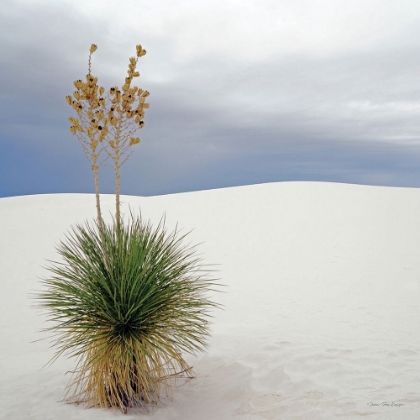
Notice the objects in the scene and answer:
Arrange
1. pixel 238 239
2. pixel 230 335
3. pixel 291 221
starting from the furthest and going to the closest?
1. pixel 291 221
2. pixel 238 239
3. pixel 230 335

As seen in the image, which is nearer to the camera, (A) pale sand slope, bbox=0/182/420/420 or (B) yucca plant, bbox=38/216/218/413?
(B) yucca plant, bbox=38/216/218/413

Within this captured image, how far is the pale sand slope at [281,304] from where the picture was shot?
4098 mm

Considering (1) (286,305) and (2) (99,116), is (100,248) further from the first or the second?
(1) (286,305)

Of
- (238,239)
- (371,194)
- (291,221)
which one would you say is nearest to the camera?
(238,239)

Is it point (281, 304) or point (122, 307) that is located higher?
point (122, 307)

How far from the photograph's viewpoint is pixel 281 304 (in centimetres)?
844

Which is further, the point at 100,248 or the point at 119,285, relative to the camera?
the point at 100,248

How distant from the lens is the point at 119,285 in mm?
3734

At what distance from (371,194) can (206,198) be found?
23.1 feet

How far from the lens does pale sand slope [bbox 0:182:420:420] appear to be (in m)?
4.10

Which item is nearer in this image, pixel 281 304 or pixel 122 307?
pixel 122 307

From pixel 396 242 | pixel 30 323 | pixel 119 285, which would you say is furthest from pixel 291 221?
pixel 119 285

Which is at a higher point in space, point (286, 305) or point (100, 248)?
point (100, 248)

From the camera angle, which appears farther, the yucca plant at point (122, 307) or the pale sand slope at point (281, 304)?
the pale sand slope at point (281, 304)
